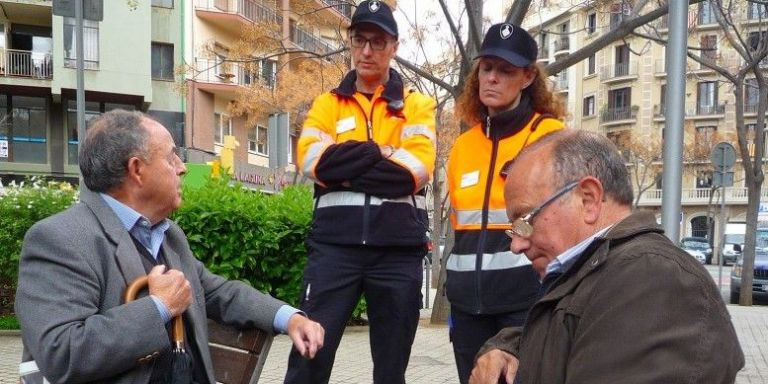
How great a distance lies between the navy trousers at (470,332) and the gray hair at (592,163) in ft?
4.30

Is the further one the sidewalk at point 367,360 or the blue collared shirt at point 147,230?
the sidewalk at point 367,360

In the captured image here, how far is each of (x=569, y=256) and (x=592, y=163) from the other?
235mm

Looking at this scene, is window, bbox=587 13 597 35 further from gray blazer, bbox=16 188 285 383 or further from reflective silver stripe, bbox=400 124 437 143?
gray blazer, bbox=16 188 285 383

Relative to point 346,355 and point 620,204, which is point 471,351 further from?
point 346,355

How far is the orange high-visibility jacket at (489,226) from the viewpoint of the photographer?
2861 millimetres

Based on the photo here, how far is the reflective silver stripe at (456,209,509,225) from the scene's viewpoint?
9.43ft

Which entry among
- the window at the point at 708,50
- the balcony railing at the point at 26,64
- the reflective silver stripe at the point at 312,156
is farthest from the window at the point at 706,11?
the balcony railing at the point at 26,64

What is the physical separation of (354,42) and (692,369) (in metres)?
2.47

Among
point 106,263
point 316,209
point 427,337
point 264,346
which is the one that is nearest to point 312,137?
point 316,209

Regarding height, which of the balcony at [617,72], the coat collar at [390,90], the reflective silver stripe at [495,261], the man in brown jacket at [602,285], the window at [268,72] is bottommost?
the reflective silver stripe at [495,261]

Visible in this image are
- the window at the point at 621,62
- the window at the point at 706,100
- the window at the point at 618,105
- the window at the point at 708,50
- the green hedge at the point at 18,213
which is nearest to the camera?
the green hedge at the point at 18,213

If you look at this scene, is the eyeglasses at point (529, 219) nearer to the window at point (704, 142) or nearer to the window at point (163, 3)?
the window at point (163, 3)

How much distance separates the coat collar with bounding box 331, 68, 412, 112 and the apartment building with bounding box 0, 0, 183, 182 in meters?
22.4

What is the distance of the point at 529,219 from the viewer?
1.80 metres
